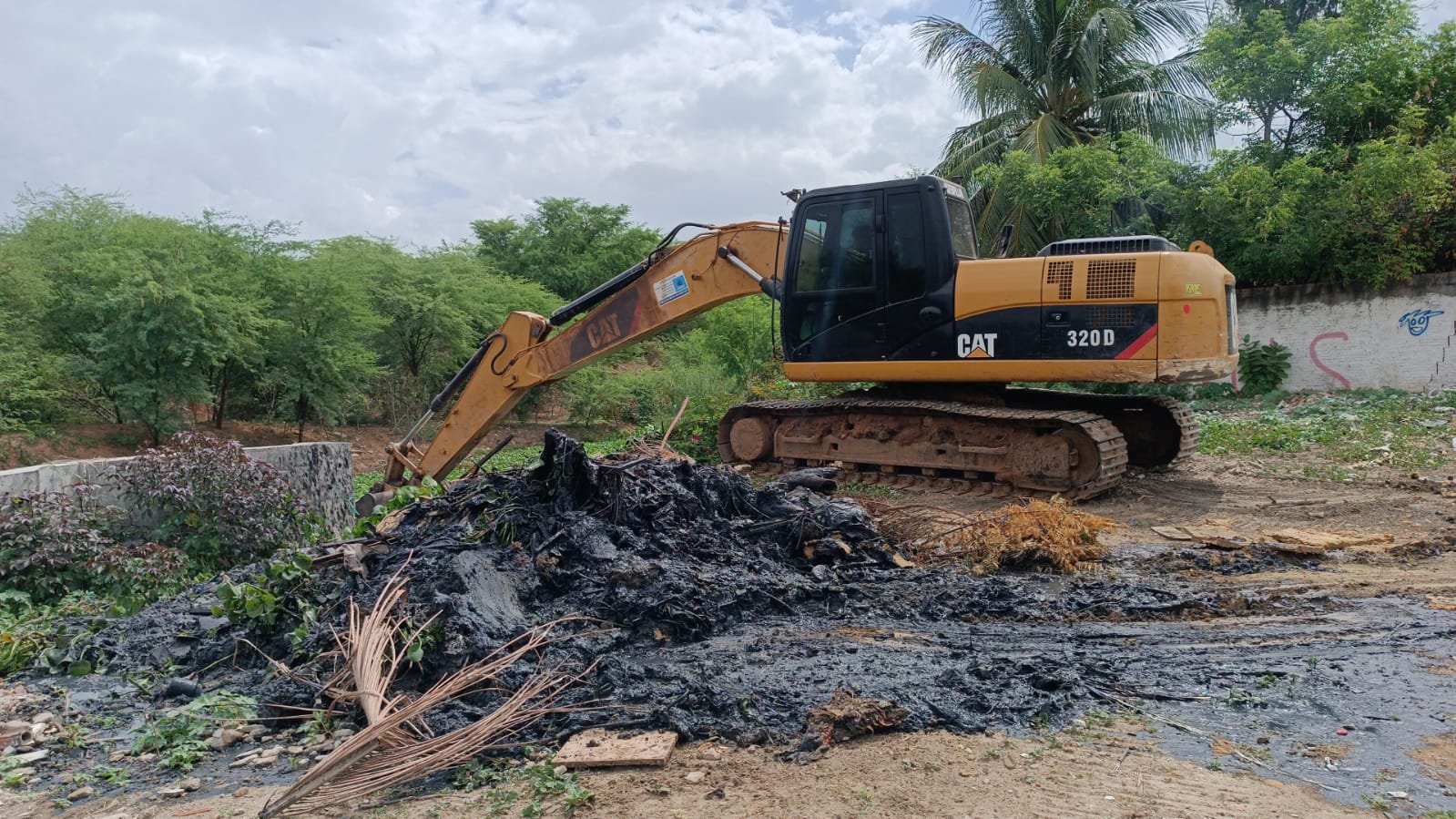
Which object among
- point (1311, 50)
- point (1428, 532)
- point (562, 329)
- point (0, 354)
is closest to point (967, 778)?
point (1428, 532)

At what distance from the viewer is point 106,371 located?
1410 cm

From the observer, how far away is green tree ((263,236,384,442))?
16750mm

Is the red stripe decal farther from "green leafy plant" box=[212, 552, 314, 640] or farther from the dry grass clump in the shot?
"green leafy plant" box=[212, 552, 314, 640]

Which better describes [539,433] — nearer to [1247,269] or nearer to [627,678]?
[1247,269]

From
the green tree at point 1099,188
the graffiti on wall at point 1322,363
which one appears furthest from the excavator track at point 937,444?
the green tree at point 1099,188

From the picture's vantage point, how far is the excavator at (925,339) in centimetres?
746

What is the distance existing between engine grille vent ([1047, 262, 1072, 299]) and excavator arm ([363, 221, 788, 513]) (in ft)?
7.92

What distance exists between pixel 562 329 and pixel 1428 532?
7.08 metres

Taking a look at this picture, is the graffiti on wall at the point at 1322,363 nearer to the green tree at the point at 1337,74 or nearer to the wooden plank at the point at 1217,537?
the green tree at the point at 1337,74

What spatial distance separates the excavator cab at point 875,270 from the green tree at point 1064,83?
1184 centimetres

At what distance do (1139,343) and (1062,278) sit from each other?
79cm

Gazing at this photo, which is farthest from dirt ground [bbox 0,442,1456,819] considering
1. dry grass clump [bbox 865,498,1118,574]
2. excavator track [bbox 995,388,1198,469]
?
excavator track [bbox 995,388,1198,469]

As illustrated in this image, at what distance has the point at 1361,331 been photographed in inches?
565

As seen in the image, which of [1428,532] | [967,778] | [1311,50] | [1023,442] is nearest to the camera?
[967,778]
